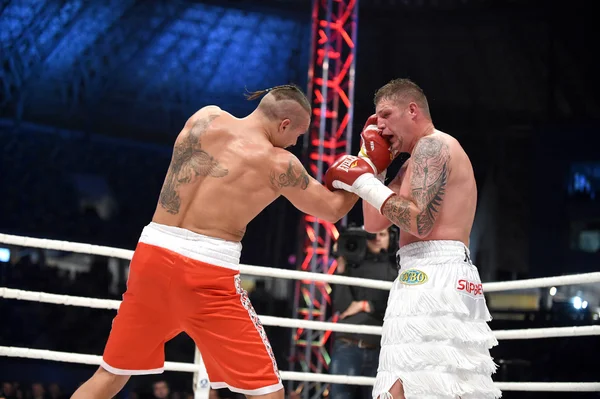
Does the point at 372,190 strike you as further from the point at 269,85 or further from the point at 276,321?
the point at 269,85

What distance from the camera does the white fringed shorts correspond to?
6.59 feet

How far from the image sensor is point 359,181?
230 centimetres

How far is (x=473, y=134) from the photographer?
930 cm

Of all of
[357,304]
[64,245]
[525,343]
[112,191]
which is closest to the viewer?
[64,245]

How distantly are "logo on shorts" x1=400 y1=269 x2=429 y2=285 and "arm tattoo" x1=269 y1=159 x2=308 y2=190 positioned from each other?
1.49 feet

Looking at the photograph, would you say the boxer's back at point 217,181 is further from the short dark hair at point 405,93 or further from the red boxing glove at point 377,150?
the short dark hair at point 405,93

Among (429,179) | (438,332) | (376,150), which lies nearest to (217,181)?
(376,150)

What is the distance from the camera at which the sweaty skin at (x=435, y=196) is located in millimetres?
2104

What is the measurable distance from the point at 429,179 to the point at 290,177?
45 cm

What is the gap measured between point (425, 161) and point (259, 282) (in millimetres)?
6579

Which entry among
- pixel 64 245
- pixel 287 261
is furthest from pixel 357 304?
pixel 287 261

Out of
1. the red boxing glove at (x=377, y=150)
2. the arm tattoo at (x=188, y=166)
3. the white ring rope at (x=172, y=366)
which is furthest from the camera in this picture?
the white ring rope at (x=172, y=366)

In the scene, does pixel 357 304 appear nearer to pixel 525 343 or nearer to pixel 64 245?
pixel 64 245

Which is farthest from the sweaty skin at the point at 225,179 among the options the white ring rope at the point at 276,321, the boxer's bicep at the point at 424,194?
the white ring rope at the point at 276,321
